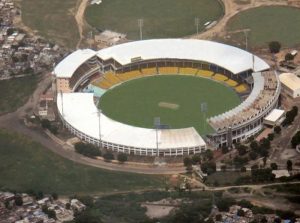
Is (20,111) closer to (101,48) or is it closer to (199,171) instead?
(101,48)

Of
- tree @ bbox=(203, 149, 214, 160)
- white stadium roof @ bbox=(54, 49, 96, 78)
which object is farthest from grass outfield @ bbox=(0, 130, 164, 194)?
white stadium roof @ bbox=(54, 49, 96, 78)

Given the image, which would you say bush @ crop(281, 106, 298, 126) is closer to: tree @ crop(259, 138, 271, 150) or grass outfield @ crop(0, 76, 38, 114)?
Answer: tree @ crop(259, 138, 271, 150)

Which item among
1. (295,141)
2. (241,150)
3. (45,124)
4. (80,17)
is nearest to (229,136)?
(241,150)

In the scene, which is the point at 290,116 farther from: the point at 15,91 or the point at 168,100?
the point at 15,91

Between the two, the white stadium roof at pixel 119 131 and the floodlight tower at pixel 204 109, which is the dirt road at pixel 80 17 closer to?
the white stadium roof at pixel 119 131

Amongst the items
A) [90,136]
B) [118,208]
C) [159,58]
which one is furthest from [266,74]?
[118,208]
